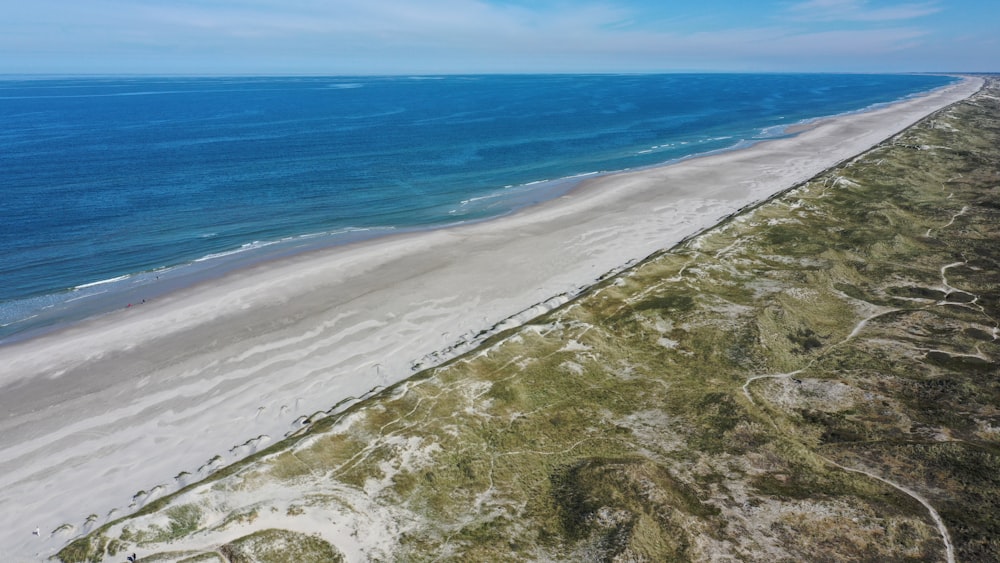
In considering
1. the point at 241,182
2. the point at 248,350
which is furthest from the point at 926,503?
the point at 241,182

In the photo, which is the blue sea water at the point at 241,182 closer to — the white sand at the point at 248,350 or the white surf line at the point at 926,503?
the white sand at the point at 248,350

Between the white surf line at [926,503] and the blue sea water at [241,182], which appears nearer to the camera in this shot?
the white surf line at [926,503]

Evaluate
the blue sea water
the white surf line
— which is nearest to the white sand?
the blue sea water

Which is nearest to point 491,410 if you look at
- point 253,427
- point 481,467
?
point 481,467

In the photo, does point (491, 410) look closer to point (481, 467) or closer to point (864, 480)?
point (481, 467)

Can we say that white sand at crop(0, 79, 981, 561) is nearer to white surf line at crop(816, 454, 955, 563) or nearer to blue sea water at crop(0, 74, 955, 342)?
blue sea water at crop(0, 74, 955, 342)

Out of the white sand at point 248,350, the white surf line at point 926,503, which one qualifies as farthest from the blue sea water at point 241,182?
the white surf line at point 926,503

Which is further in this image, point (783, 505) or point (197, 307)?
point (197, 307)
